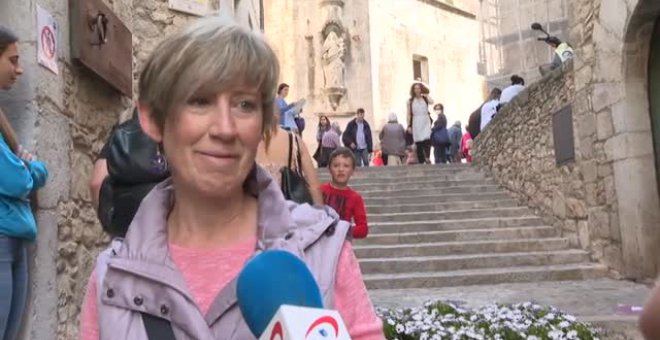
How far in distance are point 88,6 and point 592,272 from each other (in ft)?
18.2

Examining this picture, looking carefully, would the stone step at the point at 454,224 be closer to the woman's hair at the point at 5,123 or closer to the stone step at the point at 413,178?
the stone step at the point at 413,178

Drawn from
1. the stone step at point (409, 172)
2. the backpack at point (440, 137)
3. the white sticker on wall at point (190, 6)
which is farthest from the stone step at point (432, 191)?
the white sticker on wall at point (190, 6)

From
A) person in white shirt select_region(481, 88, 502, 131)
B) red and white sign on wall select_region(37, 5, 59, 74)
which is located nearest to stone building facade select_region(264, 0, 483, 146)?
person in white shirt select_region(481, 88, 502, 131)

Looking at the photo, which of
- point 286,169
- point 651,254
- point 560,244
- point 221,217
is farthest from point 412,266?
point 221,217

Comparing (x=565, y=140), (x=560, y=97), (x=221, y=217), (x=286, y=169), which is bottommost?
(x=221, y=217)

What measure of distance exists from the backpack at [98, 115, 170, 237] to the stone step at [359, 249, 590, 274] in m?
5.76

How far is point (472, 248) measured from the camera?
332 inches

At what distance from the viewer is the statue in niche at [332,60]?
21156 mm

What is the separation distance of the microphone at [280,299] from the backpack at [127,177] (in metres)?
1.30

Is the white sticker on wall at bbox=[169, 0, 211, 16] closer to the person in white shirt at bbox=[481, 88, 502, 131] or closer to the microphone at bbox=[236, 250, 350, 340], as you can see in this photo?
the microphone at bbox=[236, 250, 350, 340]

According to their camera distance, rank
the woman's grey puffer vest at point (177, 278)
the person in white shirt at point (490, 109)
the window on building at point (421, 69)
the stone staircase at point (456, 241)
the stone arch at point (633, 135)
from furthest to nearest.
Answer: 1. the window on building at point (421, 69)
2. the person in white shirt at point (490, 109)
3. the stone staircase at point (456, 241)
4. the stone arch at point (633, 135)
5. the woman's grey puffer vest at point (177, 278)

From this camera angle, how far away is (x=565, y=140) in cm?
821

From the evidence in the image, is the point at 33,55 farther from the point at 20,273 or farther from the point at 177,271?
the point at 177,271

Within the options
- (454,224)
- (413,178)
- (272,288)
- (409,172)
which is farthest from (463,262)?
(272,288)
